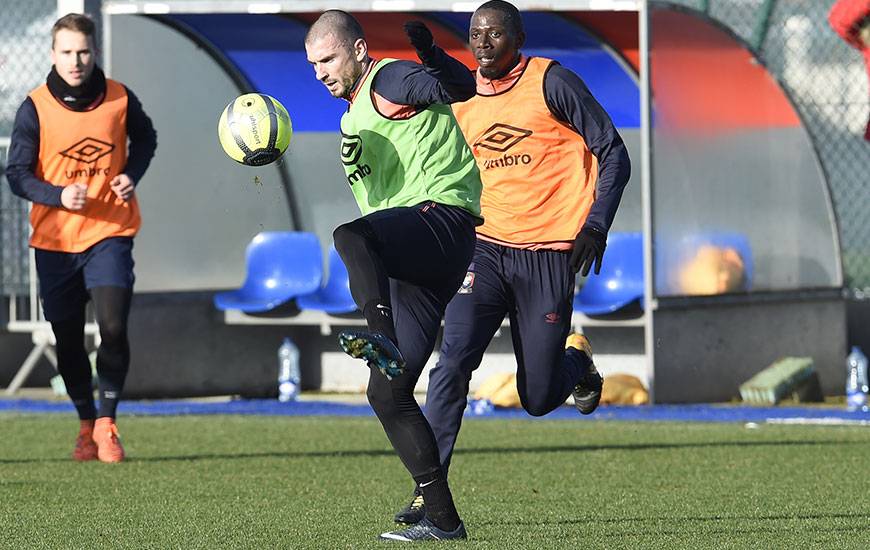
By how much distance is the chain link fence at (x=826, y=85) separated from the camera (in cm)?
1703

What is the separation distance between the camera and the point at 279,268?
651 inches

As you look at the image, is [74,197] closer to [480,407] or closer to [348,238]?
[348,238]

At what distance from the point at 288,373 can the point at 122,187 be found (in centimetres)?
592

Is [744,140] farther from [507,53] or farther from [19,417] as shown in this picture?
[507,53]

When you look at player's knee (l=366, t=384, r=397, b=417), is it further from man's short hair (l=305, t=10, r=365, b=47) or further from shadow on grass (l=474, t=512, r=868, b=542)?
man's short hair (l=305, t=10, r=365, b=47)

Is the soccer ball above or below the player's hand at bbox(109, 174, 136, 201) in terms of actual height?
above

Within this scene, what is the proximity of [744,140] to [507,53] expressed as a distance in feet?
26.7

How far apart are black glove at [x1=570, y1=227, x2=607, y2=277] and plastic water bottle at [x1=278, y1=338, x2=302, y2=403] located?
8387mm

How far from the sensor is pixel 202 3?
48.4 feet

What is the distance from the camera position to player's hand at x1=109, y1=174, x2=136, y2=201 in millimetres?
10242

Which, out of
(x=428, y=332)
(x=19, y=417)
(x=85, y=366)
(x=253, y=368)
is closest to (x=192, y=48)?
(x=253, y=368)


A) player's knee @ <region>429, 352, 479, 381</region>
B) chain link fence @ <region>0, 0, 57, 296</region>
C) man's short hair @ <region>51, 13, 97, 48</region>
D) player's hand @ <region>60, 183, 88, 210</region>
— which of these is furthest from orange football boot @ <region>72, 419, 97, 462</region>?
chain link fence @ <region>0, 0, 57, 296</region>

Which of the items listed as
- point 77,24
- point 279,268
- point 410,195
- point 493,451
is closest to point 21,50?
point 279,268

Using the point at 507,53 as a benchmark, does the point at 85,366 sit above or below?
below
